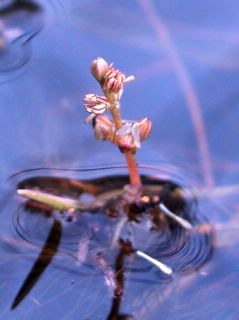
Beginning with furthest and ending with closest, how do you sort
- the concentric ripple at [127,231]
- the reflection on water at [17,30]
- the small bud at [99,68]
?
the reflection on water at [17,30] → the concentric ripple at [127,231] → the small bud at [99,68]

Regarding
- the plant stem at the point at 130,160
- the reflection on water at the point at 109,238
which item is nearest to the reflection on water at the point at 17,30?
the reflection on water at the point at 109,238

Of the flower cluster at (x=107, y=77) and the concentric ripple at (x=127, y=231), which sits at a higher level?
the flower cluster at (x=107, y=77)

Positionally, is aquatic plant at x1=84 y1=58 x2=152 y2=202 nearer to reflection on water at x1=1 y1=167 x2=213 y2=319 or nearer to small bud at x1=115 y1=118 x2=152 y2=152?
small bud at x1=115 y1=118 x2=152 y2=152

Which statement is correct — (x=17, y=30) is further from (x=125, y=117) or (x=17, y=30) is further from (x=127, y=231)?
(x=127, y=231)

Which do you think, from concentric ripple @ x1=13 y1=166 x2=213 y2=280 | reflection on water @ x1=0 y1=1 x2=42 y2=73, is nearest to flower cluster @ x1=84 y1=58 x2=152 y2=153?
concentric ripple @ x1=13 y1=166 x2=213 y2=280

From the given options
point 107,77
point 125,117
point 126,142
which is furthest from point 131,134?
point 125,117

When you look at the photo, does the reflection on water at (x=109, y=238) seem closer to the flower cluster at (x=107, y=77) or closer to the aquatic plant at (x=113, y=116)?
the aquatic plant at (x=113, y=116)

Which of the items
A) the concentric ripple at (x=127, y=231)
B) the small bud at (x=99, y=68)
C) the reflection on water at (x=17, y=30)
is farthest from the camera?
the reflection on water at (x=17, y=30)
